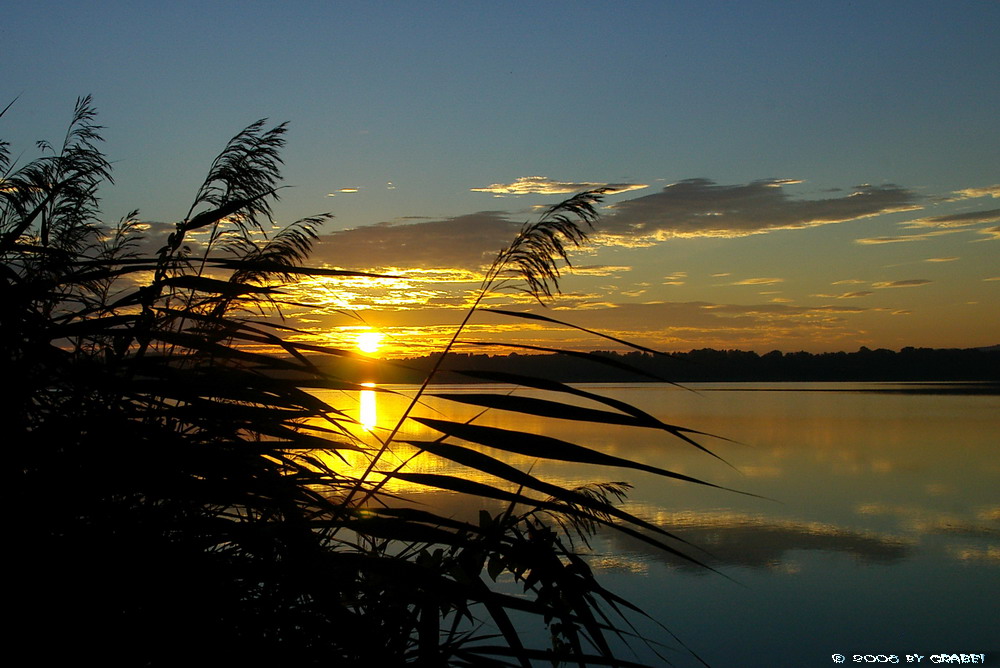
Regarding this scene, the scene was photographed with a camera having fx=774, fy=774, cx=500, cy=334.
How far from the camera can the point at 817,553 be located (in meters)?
11.7

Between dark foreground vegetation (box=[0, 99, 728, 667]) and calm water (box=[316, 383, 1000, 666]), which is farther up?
dark foreground vegetation (box=[0, 99, 728, 667])

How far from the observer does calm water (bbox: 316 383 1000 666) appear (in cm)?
840

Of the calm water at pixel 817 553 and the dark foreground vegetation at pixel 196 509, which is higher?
the dark foreground vegetation at pixel 196 509

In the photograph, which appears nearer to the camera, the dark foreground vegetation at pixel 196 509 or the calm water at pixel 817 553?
the dark foreground vegetation at pixel 196 509

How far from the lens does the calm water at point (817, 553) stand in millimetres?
8398

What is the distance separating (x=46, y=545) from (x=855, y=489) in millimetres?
18007

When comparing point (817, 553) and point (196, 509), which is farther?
point (817, 553)

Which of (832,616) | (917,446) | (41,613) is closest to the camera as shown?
(41,613)

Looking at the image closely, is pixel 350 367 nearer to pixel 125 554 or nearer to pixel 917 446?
pixel 125 554

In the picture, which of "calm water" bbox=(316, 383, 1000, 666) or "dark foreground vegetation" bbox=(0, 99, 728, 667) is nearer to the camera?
"dark foreground vegetation" bbox=(0, 99, 728, 667)

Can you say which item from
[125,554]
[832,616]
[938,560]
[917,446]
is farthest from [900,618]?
[917,446]

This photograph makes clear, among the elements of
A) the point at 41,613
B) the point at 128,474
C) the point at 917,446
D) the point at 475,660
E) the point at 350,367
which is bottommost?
the point at 917,446

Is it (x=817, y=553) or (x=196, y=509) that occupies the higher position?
(x=196, y=509)

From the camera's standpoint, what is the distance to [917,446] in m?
24.2
